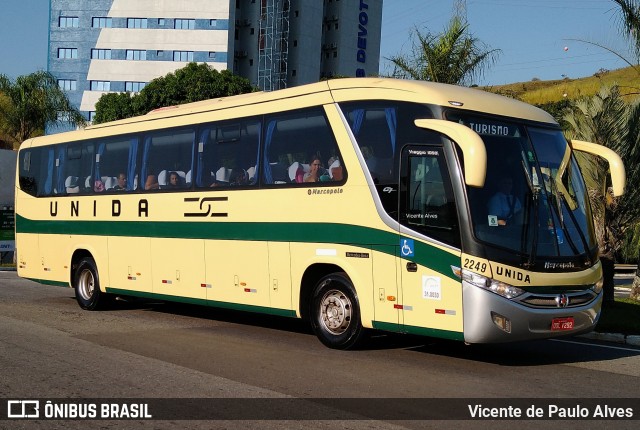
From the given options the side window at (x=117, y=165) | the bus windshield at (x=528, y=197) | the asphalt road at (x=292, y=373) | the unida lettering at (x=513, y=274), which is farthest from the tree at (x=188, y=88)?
the unida lettering at (x=513, y=274)

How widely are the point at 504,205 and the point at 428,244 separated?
1.06m

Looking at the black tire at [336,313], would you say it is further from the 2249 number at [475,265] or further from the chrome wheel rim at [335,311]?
the 2249 number at [475,265]

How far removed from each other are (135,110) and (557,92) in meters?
45.9

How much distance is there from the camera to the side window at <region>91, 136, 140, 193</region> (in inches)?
631

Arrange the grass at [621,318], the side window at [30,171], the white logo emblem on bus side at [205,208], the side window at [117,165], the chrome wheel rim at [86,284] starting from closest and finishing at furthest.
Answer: the white logo emblem on bus side at [205,208]
the grass at [621,318]
the side window at [117,165]
the chrome wheel rim at [86,284]
the side window at [30,171]

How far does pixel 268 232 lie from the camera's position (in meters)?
12.8

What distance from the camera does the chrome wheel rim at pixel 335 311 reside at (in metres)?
11.5

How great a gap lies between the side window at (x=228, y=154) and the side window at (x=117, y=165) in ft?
7.42

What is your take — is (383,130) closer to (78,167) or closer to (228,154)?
(228,154)

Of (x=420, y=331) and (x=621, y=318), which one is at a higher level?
(x=420, y=331)

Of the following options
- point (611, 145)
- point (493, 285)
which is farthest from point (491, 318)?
point (611, 145)

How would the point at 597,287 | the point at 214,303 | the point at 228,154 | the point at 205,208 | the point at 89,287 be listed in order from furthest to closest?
the point at 89,287 → the point at 205,208 → the point at 214,303 → the point at 228,154 → the point at 597,287

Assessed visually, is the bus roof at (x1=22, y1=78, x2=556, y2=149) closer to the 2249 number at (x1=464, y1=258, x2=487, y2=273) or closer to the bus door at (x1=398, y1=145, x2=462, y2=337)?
the bus door at (x1=398, y1=145, x2=462, y2=337)

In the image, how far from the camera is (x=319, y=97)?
477 inches
